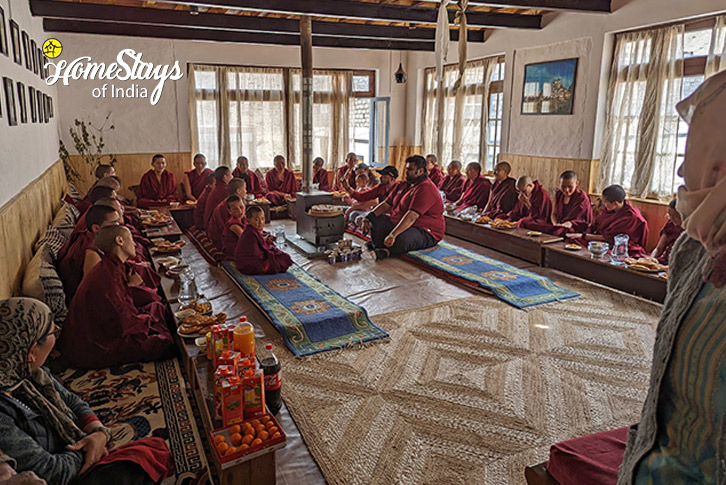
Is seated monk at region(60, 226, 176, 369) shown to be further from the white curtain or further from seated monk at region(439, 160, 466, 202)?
seated monk at region(439, 160, 466, 202)

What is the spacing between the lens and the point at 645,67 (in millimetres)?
6645

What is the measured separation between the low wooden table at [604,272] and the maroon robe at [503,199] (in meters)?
1.77

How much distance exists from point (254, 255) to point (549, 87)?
5.68 m

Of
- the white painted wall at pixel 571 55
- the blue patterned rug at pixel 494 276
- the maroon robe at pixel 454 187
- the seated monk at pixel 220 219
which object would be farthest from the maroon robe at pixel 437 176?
the seated monk at pixel 220 219

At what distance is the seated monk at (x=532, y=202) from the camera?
22.4 ft

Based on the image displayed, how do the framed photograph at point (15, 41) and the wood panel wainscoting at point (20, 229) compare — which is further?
the framed photograph at point (15, 41)

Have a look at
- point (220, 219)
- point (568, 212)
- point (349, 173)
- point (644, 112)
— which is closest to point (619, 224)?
point (568, 212)

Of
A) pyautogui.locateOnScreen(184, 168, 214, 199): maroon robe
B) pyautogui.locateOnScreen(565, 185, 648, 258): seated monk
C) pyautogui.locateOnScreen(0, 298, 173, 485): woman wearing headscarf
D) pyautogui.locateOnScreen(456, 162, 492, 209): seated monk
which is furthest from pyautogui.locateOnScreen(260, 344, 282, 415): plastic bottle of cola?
pyautogui.locateOnScreen(184, 168, 214, 199): maroon robe

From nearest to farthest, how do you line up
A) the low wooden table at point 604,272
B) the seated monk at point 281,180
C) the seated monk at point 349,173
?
the low wooden table at point 604,272
the seated monk at point 281,180
the seated monk at point 349,173

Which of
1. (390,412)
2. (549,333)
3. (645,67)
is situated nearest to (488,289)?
(549,333)

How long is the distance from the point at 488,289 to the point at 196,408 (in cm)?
294

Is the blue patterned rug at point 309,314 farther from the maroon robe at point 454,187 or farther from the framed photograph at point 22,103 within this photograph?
the maroon robe at point 454,187

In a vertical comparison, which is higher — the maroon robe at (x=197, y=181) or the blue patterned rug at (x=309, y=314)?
the maroon robe at (x=197, y=181)

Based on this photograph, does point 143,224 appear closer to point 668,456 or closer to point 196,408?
point 196,408
